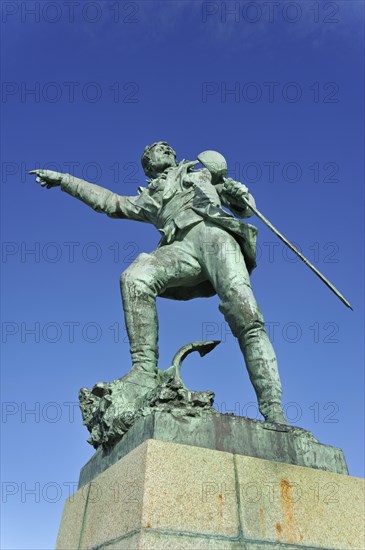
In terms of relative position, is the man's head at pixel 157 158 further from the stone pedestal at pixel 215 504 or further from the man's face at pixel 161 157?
the stone pedestal at pixel 215 504

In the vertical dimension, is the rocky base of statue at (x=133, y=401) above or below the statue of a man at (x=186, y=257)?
below

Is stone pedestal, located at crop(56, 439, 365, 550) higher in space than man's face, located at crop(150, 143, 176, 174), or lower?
lower

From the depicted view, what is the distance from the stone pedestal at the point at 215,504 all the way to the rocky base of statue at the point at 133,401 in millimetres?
310

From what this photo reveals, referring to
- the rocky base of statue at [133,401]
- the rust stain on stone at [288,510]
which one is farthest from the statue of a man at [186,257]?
the rust stain on stone at [288,510]

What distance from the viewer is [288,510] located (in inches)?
156

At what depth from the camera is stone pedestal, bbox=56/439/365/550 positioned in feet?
11.5

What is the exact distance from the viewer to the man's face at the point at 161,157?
23.3 feet

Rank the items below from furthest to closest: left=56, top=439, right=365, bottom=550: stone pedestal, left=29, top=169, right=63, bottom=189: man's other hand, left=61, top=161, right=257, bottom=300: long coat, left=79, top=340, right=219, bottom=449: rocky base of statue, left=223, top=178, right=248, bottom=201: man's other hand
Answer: left=29, top=169, right=63, bottom=189: man's other hand → left=223, top=178, right=248, bottom=201: man's other hand → left=61, top=161, right=257, bottom=300: long coat → left=79, top=340, right=219, bottom=449: rocky base of statue → left=56, top=439, right=365, bottom=550: stone pedestal

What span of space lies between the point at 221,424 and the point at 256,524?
754 millimetres

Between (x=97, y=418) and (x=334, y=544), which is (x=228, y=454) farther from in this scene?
(x=97, y=418)

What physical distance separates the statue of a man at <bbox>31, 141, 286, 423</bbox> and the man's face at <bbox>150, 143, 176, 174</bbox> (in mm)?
13

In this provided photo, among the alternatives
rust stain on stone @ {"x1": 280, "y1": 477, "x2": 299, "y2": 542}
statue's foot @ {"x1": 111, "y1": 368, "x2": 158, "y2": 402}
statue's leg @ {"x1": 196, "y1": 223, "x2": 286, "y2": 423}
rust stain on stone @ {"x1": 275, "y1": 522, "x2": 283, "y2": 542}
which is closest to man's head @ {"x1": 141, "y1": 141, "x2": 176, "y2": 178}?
statue's leg @ {"x1": 196, "y1": 223, "x2": 286, "y2": 423}

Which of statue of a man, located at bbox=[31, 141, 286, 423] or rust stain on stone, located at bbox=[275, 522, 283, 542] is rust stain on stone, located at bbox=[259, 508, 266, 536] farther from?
statue of a man, located at bbox=[31, 141, 286, 423]

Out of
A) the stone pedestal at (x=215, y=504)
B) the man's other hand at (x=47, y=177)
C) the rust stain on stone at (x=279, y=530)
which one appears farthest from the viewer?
the man's other hand at (x=47, y=177)
